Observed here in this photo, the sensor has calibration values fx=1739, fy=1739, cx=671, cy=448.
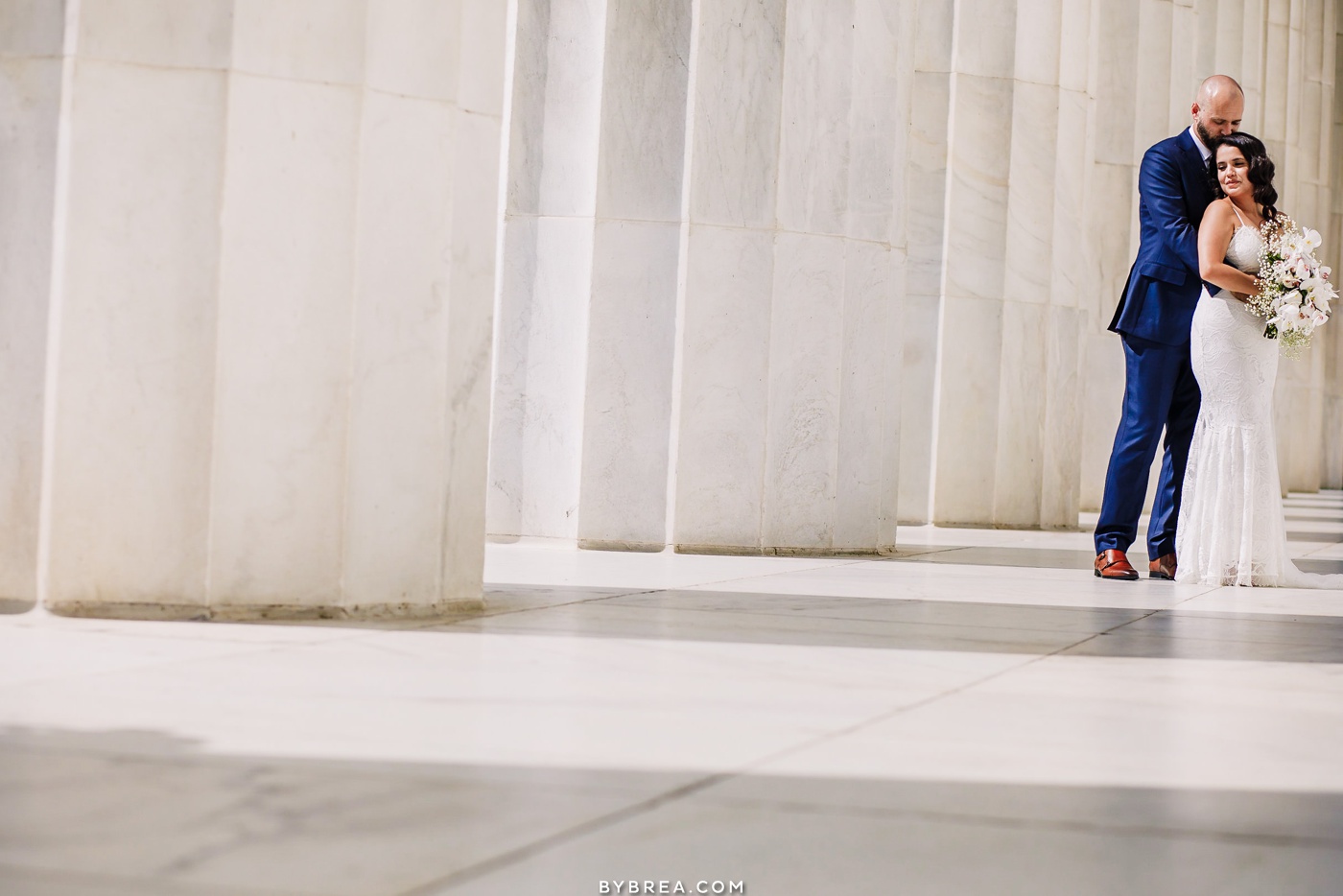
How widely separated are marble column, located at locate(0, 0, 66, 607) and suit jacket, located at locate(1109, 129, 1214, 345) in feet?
18.7

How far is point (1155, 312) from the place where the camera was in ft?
31.3

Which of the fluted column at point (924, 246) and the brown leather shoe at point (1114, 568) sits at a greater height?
the fluted column at point (924, 246)

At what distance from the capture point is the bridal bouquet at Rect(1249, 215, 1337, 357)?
30.0ft

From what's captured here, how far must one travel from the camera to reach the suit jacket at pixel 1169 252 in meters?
9.52

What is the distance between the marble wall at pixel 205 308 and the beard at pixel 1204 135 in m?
5.05

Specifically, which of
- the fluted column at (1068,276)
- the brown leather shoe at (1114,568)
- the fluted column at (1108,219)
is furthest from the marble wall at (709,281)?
the fluted column at (1108,219)

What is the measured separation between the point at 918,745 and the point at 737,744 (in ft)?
1.37

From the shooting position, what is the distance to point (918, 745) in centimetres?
398

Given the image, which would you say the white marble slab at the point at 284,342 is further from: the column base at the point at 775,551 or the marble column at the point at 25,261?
the column base at the point at 775,551

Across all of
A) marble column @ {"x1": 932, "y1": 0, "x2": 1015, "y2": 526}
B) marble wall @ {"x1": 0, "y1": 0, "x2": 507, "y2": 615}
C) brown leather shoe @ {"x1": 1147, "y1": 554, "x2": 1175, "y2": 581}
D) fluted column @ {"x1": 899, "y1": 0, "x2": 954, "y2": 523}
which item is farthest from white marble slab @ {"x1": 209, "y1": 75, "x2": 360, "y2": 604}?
marble column @ {"x1": 932, "y1": 0, "x2": 1015, "y2": 526}

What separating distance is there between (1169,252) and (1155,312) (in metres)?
0.34

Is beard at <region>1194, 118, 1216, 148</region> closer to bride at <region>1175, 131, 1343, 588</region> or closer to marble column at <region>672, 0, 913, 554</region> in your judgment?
bride at <region>1175, 131, 1343, 588</region>

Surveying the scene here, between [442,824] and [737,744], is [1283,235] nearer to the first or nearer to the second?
[737,744]

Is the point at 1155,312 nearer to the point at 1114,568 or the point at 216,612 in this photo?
the point at 1114,568
